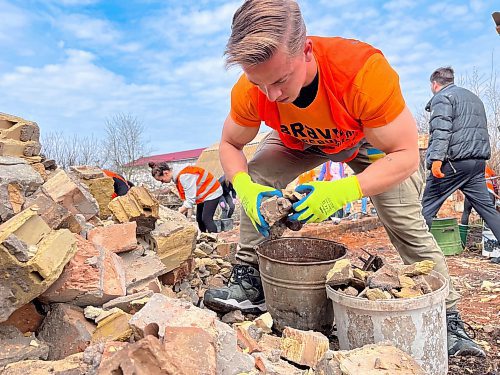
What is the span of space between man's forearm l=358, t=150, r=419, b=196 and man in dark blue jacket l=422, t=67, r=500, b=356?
2.86 metres

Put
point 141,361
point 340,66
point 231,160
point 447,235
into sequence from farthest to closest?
point 447,235, point 231,160, point 340,66, point 141,361

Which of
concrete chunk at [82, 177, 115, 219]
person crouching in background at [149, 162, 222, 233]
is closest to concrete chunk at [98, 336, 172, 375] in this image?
concrete chunk at [82, 177, 115, 219]

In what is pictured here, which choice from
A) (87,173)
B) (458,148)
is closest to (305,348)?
(87,173)

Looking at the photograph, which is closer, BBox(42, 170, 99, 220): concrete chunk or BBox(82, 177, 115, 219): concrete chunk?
BBox(42, 170, 99, 220): concrete chunk

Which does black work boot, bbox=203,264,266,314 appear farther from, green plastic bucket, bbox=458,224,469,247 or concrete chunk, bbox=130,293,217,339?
green plastic bucket, bbox=458,224,469,247

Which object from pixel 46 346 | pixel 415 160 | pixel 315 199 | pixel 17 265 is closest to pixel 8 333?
pixel 46 346

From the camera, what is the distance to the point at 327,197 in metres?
2.44

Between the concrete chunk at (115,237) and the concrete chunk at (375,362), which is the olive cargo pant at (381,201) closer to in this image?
the concrete chunk at (115,237)

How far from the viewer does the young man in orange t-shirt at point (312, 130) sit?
214 cm

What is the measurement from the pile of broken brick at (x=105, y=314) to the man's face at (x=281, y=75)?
1098 millimetres

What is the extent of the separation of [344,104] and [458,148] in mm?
3195

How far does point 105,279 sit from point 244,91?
1.32 meters

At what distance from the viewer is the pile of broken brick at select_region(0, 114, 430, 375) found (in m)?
1.73

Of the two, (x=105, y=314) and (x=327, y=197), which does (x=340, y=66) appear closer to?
(x=327, y=197)
